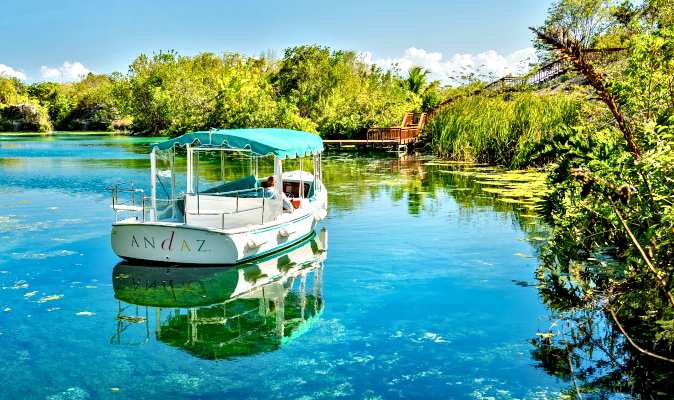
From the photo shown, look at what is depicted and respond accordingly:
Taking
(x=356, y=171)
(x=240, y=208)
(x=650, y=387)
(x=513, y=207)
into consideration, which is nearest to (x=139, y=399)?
(x=650, y=387)

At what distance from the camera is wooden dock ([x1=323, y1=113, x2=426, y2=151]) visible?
43281 millimetres

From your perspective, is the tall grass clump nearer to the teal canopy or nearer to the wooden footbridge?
the wooden footbridge

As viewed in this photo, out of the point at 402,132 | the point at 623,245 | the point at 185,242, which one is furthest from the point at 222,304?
the point at 402,132

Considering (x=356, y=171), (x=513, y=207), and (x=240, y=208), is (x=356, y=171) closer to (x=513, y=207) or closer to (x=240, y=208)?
(x=513, y=207)

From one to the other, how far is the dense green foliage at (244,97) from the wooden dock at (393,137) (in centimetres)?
160

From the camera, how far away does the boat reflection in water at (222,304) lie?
9.11 metres

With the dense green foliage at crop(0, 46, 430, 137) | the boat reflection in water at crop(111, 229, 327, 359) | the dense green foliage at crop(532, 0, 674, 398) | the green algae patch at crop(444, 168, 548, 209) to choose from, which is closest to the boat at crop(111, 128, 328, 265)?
the boat reflection in water at crop(111, 229, 327, 359)

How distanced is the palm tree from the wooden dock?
887cm

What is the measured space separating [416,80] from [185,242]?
47.6 meters

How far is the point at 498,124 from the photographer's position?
103 ft

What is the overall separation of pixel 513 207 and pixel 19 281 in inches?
549

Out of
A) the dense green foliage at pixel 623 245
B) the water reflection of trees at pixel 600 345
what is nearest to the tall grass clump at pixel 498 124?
the dense green foliage at pixel 623 245

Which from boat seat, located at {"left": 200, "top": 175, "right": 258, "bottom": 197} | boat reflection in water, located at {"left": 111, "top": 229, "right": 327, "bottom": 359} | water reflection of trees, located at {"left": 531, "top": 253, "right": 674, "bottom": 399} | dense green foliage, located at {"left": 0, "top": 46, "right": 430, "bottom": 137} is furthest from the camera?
dense green foliage, located at {"left": 0, "top": 46, "right": 430, "bottom": 137}

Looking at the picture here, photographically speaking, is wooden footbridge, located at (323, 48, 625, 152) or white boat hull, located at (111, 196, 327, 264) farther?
wooden footbridge, located at (323, 48, 625, 152)
